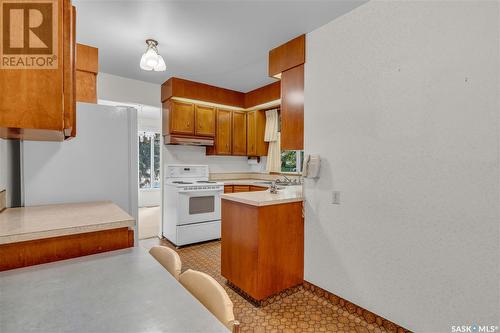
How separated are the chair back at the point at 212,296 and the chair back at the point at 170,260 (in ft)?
0.25

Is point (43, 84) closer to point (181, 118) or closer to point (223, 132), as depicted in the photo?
point (181, 118)

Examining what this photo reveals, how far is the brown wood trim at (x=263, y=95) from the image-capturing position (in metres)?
3.96

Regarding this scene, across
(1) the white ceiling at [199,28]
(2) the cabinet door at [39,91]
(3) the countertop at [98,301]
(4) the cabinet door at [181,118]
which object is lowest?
(3) the countertop at [98,301]

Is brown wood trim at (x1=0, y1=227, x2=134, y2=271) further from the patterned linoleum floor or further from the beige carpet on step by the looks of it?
the beige carpet on step

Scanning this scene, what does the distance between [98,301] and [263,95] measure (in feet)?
12.8

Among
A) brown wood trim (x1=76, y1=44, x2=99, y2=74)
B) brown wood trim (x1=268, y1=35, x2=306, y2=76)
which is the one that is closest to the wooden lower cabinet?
brown wood trim (x1=268, y1=35, x2=306, y2=76)

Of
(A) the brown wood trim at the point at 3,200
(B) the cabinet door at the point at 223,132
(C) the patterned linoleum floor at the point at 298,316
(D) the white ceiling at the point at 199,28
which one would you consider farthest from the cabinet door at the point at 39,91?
(B) the cabinet door at the point at 223,132

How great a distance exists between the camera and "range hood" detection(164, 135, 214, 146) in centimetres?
395

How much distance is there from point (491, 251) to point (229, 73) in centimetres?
333

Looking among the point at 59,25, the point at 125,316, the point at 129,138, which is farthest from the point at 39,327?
the point at 129,138

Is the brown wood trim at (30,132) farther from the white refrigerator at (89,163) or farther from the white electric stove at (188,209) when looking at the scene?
the white electric stove at (188,209)

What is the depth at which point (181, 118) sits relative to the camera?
398cm

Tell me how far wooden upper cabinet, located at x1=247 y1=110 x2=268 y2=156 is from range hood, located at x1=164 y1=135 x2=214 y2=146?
30.9 inches

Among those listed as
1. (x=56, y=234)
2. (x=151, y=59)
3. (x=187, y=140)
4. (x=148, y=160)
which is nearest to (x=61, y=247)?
(x=56, y=234)
